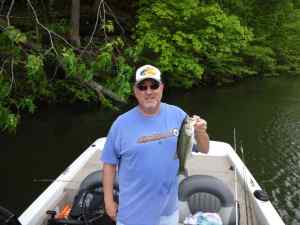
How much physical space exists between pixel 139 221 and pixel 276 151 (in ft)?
34.2

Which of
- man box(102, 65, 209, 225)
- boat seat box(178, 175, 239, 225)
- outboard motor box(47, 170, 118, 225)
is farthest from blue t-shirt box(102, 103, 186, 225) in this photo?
boat seat box(178, 175, 239, 225)

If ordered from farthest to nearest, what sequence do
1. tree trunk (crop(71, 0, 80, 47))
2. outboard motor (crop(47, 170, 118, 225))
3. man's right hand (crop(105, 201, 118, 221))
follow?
tree trunk (crop(71, 0, 80, 47)), outboard motor (crop(47, 170, 118, 225)), man's right hand (crop(105, 201, 118, 221))

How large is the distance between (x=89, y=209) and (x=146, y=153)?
77.7 inches

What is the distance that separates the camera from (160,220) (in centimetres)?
291

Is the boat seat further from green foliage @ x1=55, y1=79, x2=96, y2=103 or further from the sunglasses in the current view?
green foliage @ x1=55, y1=79, x2=96, y2=103

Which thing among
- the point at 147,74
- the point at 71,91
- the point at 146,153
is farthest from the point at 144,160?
the point at 71,91

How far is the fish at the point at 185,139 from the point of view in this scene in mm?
2687

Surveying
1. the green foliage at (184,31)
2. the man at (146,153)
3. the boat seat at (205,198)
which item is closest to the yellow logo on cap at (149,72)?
the man at (146,153)

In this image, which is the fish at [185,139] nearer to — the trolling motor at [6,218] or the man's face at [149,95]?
the man's face at [149,95]

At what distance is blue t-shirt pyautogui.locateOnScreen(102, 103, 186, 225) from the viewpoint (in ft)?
9.05

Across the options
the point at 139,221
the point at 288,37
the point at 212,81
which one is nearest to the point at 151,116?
the point at 139,221

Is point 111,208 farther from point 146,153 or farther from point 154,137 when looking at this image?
point 154,137

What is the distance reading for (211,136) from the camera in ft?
45.4

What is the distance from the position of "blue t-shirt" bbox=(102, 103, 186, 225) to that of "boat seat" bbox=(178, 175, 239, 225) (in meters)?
2.01
